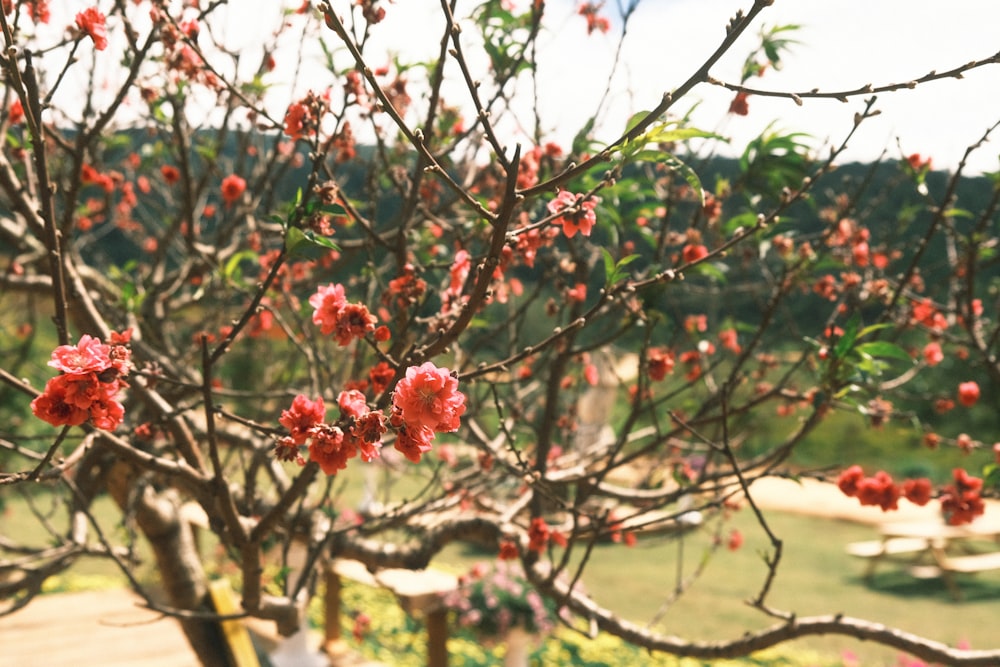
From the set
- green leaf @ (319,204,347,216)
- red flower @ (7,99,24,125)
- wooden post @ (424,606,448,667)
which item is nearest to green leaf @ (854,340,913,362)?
green leaf @ (319,204,347,216)

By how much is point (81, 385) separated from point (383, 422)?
1.29 ft

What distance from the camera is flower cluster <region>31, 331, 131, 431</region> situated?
1.06m

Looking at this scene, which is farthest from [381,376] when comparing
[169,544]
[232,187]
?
[169,544]

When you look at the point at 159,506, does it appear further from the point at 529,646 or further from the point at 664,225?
the point at 529,646

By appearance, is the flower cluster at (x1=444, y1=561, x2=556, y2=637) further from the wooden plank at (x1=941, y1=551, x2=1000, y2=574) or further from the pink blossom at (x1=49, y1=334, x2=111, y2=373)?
the pink blossom at (x1=49, y1=334, x2=111, y2=373)

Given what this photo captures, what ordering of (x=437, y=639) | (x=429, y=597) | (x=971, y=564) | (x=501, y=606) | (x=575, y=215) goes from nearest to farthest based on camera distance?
1. (x=575, y=215)
2. (x=429, y=597)
3. (x=437, y=639)
4. (x=501, y=606)
5. (x=971, y=564)

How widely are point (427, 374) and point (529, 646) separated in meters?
6.67

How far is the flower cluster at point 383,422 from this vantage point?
A: 1001 mm

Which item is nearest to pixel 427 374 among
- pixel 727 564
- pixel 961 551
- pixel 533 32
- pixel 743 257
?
pixel 533 32

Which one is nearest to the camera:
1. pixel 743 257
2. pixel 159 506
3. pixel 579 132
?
pixel 579 132

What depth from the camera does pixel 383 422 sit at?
1077 mm

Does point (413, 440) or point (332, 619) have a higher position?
point (413, 440)

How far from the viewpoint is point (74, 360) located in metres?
1.07

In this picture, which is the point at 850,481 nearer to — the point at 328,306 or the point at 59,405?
the point at 328,306
